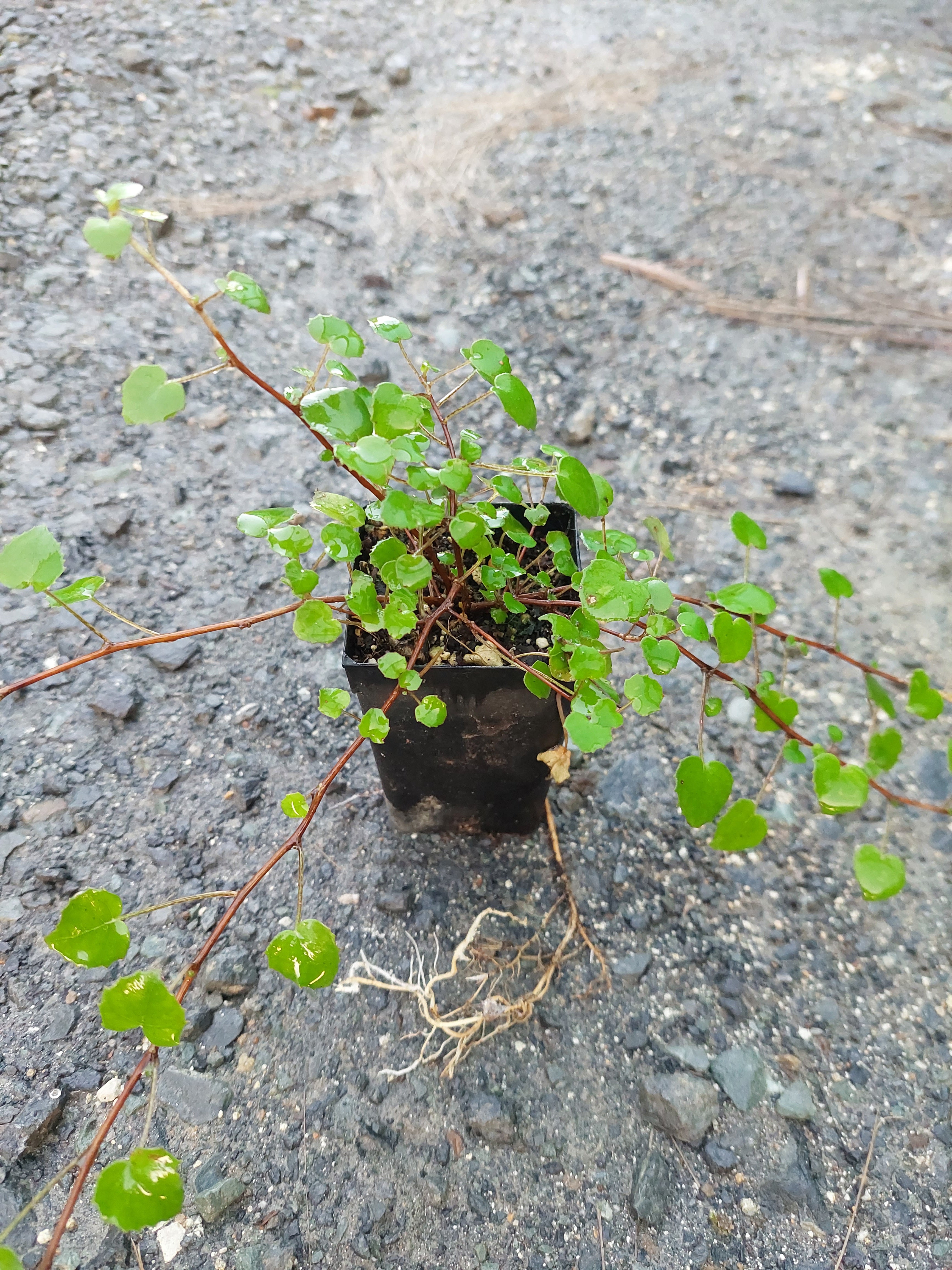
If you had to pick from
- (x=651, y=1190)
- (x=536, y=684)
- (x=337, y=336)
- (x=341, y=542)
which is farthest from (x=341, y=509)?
(x=651, y=1190)

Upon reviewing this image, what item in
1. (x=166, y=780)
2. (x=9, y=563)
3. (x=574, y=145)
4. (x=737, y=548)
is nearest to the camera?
(x=9, y=563)

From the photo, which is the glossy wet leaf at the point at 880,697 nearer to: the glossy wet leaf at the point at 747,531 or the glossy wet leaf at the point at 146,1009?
the glossy wet leaf at the point at 747,531

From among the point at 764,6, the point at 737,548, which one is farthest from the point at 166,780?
the point at 764,6

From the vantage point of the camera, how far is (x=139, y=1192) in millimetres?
580

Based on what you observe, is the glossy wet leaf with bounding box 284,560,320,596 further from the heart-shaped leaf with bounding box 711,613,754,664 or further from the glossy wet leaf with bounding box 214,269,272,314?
the heart-shaped leaf with bounding box 711,613,754,664

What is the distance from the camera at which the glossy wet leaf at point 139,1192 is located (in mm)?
575

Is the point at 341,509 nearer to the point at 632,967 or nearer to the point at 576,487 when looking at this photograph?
the point at 576,487

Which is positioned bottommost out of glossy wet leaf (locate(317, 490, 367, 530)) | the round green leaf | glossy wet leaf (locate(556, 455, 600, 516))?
the round green leaf

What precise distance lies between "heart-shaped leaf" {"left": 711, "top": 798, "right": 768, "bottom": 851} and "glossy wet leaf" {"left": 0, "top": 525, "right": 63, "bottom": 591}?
698 mm

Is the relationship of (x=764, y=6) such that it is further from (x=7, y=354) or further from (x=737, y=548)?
(x=7, y=354)

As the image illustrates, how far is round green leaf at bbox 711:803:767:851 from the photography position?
0.82 metres

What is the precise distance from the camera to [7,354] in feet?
5.39

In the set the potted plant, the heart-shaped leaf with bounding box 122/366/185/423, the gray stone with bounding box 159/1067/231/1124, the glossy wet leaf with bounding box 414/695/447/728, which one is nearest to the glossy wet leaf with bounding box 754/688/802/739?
the potted plant

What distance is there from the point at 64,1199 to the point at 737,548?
4.76 ft
